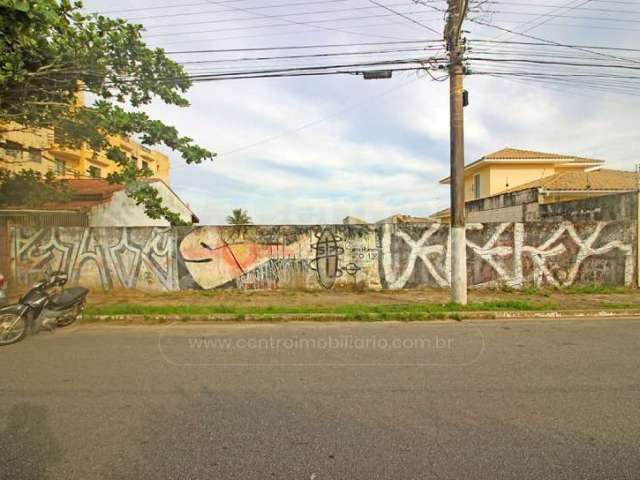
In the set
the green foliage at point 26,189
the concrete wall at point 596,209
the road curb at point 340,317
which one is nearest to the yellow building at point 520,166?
the concrete wall at point 596,209

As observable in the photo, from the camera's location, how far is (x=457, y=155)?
8.36 meters

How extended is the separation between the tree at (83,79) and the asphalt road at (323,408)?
481 cm

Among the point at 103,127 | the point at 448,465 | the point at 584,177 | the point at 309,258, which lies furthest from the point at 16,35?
the point at 584,177

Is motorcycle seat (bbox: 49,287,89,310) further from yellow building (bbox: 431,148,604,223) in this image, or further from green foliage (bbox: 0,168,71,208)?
yellow building (bbox: 431,148,604,223)

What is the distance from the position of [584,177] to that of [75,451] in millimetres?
21715

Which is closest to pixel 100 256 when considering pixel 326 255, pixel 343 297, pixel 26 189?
pixel 26 189

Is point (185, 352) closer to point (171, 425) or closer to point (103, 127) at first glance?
point (171, 425)

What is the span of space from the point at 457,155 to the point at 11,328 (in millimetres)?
8790

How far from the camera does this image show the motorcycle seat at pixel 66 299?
640 centimetres

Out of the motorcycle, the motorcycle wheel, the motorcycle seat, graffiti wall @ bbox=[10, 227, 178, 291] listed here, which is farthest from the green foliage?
the motorcycle wheel

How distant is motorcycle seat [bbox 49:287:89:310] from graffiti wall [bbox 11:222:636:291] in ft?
13.1

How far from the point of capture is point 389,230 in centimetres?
1096

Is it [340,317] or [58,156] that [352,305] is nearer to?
[340,317]

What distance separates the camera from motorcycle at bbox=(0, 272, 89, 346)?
19.0ft
